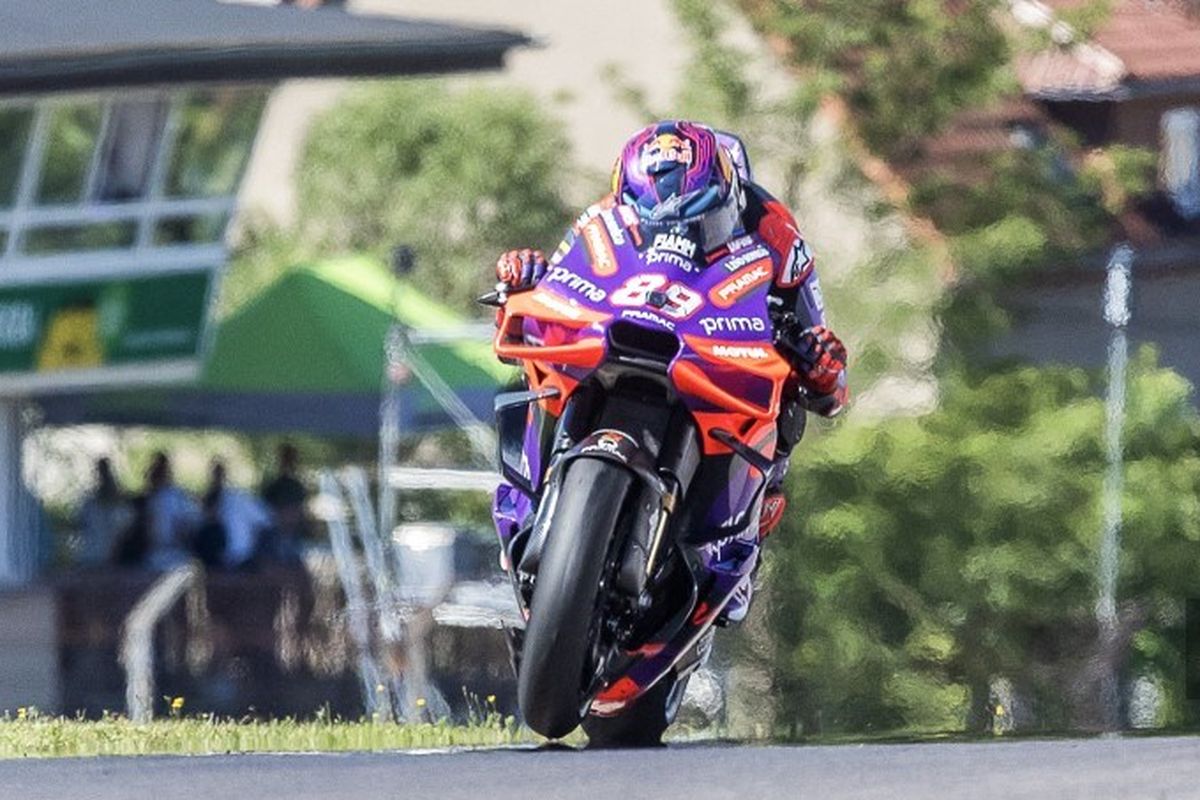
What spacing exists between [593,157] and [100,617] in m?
21.8

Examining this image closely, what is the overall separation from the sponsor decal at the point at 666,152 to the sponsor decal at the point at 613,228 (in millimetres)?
155

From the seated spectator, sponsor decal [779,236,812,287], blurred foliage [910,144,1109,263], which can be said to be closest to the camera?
sponsor decal [779,236,812,287]

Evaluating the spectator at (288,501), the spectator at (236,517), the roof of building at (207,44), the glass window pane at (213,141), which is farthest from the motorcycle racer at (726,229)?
the glass window pane at (213,141)

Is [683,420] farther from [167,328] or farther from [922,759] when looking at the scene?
[167,328]

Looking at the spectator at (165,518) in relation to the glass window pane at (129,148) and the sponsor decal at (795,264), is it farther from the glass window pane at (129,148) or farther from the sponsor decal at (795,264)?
the sponsor decal at (795,264)

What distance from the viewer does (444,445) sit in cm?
3669

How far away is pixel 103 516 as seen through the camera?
87.1ft

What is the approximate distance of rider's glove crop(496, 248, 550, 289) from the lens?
9906 mm

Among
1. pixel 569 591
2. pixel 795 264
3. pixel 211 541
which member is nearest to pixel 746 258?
pixel 795 264

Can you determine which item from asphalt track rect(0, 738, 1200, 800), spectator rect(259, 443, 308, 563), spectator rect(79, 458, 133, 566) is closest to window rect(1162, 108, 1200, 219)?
spectator rect(259, 443, 308, 563)

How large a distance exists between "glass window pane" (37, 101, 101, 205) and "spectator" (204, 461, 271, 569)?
5.71 meters

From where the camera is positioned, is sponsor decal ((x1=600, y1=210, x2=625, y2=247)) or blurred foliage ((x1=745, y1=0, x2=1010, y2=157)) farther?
blurred foliage ((x1=745, y1=0, x2=1010, y2=157))

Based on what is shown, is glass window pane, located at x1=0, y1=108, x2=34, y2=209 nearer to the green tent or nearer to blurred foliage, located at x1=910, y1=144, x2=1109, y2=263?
the green tent

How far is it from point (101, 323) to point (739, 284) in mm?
22477
